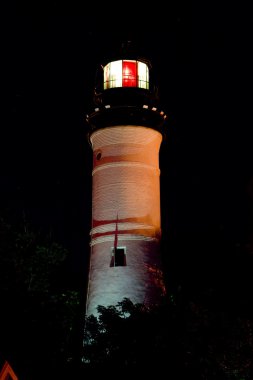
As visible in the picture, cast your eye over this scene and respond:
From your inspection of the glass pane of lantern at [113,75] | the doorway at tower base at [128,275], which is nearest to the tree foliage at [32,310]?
the doorway at tower base at [128,275]

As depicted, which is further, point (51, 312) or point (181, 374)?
point (51, 312)

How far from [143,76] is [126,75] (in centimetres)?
73

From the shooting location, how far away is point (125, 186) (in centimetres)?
2627

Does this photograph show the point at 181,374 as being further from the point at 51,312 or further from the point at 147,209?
the point at 147,209

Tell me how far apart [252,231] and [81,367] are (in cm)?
1406

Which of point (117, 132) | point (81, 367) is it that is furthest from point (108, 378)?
point (117, 132)

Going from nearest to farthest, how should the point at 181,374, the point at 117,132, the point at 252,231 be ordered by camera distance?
the point at 181,374 < the point at 117,132 < the point at 252,231

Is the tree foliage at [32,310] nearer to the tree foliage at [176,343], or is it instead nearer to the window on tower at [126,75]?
the tree foliage at [176,343]

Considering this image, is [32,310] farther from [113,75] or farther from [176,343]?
[113,75]

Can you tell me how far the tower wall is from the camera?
83.5 ft

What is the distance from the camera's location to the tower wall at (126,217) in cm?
2544

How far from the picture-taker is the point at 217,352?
1845 cm

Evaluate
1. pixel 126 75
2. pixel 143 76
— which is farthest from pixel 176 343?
pixel 143 76

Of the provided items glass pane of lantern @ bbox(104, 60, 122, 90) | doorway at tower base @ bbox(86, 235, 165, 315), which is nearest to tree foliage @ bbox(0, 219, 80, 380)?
doorway at tower base @ bbox(86, 235, 165, 315)
